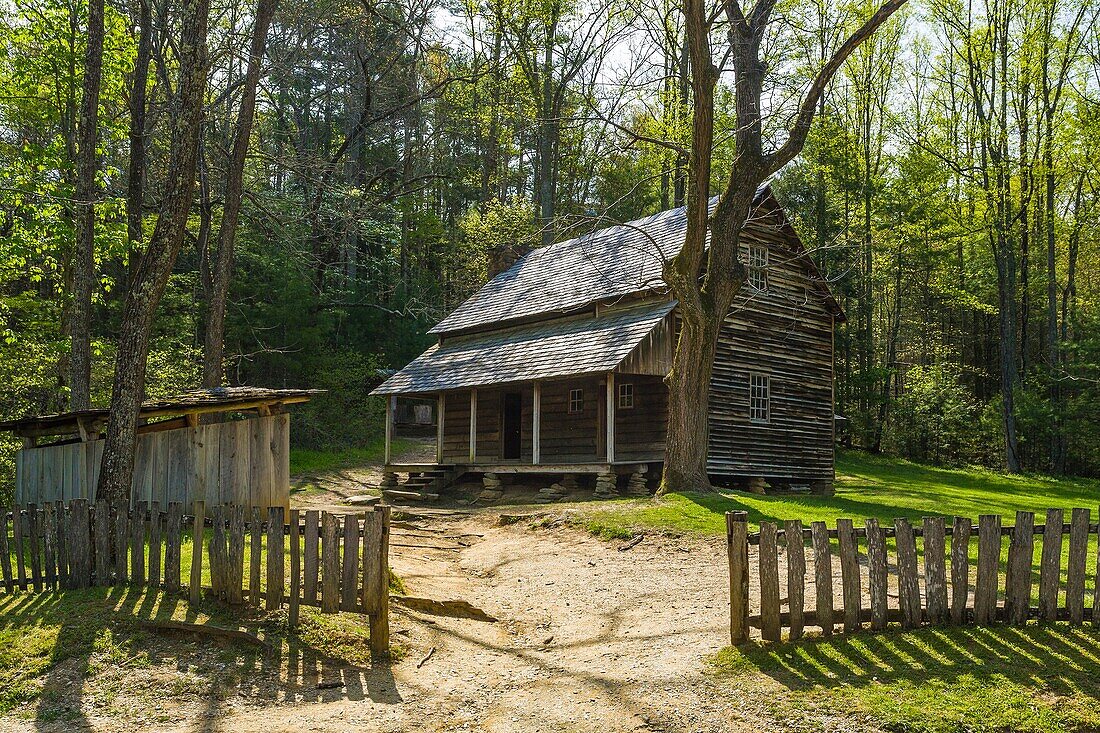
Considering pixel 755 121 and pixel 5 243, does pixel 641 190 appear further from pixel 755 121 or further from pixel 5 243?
pixel 5 243

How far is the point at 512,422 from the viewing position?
1083 inches

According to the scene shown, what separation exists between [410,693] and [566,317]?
1910cm

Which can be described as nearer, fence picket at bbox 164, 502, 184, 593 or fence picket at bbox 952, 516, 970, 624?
fence picket at bbox 952, 516, 970, 624

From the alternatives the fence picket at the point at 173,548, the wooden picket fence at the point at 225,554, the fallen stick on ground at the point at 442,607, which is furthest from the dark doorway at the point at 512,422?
the fence picket at the point at 173,548

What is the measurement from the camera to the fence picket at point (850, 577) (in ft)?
25.5

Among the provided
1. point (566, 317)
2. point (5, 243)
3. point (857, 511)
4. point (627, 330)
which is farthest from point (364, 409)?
point (857, 511)

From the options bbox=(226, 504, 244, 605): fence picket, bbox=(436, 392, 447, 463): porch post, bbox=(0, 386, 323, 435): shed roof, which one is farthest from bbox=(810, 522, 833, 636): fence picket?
bbox=(436, 392, 447, 463): porch post

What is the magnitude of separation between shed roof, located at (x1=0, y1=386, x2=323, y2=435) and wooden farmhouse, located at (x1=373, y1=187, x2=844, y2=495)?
8.54 metres

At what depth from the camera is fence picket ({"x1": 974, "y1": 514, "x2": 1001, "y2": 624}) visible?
7770 mm

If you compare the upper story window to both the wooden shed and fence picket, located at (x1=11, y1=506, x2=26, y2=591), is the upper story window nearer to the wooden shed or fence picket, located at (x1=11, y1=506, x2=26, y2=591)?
the wooden shed

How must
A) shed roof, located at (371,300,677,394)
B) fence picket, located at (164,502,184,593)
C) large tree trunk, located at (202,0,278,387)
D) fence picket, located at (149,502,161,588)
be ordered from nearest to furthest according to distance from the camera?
fence picket, located at (164,502,184,593), fence picket, located at (149,502,161,588), large tree trunk, located at (202,0,278,387), shed roof, located at (371,300,677,394)

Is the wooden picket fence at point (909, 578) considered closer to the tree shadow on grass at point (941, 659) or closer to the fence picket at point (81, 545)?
the tree shadow on grass at point (941, 659)

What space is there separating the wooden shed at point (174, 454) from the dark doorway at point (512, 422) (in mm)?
13139

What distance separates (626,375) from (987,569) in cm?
1629
